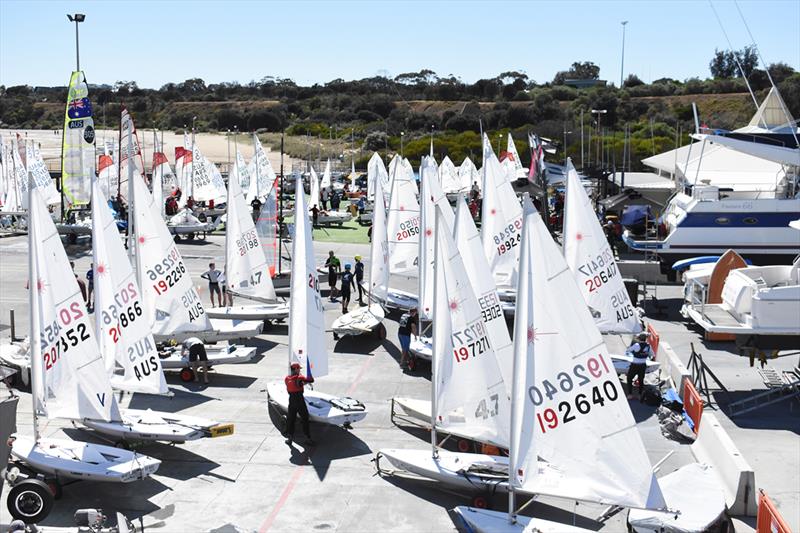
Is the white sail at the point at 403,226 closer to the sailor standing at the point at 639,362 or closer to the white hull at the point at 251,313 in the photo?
the white hull at the point at 251,313

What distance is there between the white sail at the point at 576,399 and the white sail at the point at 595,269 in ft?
26.9

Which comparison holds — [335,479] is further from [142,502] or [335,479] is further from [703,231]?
[703,231]

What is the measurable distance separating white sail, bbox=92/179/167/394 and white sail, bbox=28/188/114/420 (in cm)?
174

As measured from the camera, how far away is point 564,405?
32.2 feet

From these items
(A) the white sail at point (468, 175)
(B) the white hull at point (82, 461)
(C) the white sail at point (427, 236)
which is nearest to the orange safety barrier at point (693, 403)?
(C) the white sail at point (427, 236)

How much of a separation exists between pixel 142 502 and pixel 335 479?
2624mm

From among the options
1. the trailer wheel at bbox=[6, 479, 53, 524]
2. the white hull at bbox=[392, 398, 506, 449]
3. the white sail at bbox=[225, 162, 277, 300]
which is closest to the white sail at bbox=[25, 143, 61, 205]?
the white sail at bbox=[225, 162, 277, 300]

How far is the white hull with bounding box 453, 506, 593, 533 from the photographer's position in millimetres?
10055

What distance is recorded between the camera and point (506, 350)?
13.3 meters

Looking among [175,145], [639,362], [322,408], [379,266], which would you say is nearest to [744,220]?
[379,266]

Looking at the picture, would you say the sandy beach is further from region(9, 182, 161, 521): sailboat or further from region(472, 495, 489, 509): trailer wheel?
region(472, 495, 489, 509): trailer wheel

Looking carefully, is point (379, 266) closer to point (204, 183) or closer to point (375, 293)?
point (375, 293)

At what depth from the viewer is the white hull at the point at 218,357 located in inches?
671

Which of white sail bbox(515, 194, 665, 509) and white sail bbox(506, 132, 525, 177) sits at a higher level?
white sail bbox(506, 132, 525, 177)
